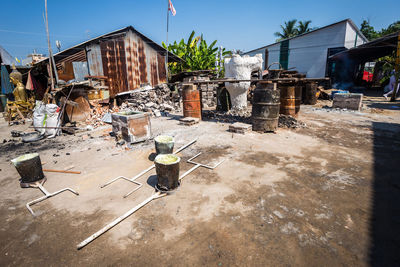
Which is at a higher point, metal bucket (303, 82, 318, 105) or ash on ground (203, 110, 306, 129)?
metal bucket (303, 82, 318, 105)

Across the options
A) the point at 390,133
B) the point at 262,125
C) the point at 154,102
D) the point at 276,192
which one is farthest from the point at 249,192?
the point at 154,102

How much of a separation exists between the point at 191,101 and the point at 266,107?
11.0 ft

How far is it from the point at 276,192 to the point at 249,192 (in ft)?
1.49

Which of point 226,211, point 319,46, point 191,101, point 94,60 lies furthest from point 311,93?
point 94,60

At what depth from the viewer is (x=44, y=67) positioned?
10.6 m

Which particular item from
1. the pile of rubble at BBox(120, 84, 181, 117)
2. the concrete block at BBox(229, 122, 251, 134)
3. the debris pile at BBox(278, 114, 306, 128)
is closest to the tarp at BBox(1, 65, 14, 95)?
the pile of rubble at BBox(120, 84, 181, 117)

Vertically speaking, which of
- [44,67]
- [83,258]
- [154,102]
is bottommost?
[83,258]

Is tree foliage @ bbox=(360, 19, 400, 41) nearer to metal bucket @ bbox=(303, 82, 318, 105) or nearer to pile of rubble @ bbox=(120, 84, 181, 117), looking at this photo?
metal bucket @ bbox=(303, 82, 318, 105)

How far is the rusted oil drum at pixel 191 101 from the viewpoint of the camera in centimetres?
847

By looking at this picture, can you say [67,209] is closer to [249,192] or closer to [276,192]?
[249,192]

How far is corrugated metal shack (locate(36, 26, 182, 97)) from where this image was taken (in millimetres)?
10367

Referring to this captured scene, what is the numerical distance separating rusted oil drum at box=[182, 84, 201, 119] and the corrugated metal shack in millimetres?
4968

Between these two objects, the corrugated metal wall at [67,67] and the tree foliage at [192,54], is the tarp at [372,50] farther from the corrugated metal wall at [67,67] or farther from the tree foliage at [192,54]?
the corrugated metal wall at [67,67]

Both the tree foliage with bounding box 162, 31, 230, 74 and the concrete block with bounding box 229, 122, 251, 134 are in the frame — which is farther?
the tree foliage with bounding box 162, 31, 230, 74
